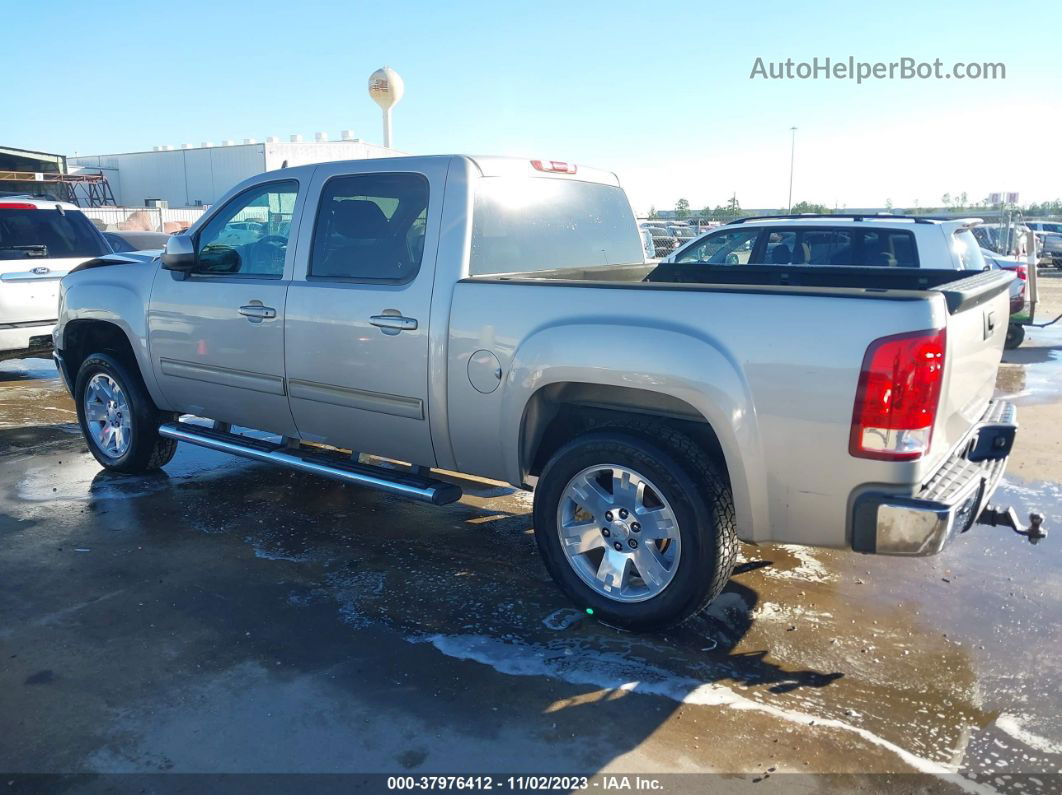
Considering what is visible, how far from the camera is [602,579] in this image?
3.84 meters

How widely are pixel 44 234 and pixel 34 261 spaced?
510 mm

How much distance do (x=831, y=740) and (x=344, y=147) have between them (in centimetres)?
4660

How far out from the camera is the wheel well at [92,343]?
6.00m

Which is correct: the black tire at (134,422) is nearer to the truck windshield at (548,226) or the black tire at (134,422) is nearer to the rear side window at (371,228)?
the rear side window at (371,228)

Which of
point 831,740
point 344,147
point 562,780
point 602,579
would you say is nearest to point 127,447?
point 602,579

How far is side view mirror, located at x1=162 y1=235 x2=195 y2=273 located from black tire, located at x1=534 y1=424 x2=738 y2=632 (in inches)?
109

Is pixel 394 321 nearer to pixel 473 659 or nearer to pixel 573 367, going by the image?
pixel 573 367

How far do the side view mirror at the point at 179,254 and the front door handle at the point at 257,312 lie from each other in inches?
22.5

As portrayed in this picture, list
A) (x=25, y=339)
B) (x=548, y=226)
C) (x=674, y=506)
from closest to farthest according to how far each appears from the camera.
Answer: (x=674, y=506)
(x=548, y=226)
(x=25, y=339)

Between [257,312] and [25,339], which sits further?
[25,339]

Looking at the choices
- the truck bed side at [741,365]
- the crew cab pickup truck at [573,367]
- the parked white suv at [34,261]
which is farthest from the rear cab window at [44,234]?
the truck bed side at [741,365]

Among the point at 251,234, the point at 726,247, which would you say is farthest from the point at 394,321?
the point at 726,247

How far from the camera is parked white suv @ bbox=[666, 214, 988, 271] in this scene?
777 centimetres

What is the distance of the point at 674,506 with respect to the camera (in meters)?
3.55
